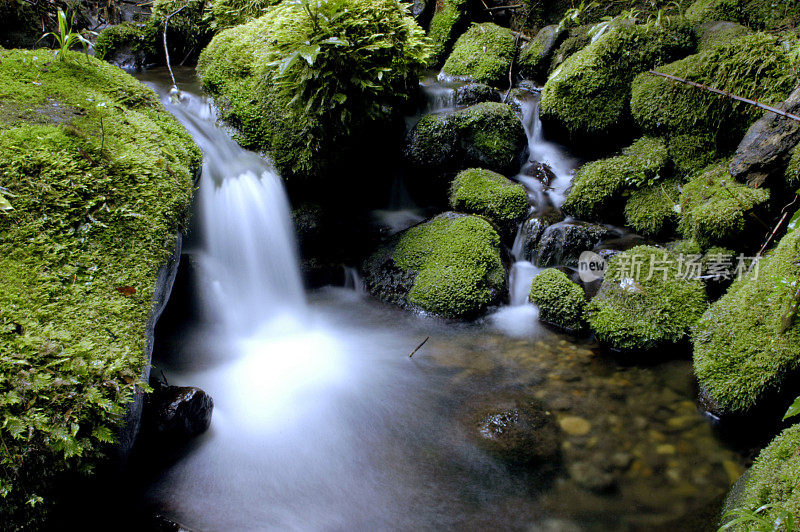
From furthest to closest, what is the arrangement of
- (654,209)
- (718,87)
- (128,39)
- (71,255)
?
1. (128,39)
2. (654,209)
3. (718,87)
4. (71,255)

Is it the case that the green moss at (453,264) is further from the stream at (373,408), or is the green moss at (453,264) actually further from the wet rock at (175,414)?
the wet rock at (175,414)

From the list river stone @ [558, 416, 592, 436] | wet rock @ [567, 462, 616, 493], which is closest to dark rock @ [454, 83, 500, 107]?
river stone @ [558, 416, 592, 436]

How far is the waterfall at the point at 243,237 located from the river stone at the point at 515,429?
2513 mm

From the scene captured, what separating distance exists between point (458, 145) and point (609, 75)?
2.27 meters

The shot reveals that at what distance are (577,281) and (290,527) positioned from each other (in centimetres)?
377

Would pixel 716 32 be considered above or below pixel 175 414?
above

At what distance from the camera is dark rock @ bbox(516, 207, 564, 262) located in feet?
17.9

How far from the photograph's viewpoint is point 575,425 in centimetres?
338

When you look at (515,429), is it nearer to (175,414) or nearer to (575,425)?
(575,425)

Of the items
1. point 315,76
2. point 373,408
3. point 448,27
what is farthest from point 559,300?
point 448,27

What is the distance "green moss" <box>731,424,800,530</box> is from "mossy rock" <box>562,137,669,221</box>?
330 centimetres

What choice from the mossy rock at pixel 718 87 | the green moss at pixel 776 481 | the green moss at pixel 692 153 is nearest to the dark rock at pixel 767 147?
the mossy rock at pixel 718 87

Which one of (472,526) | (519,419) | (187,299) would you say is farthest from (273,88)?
(472,526)

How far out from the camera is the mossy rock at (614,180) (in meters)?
5.27
